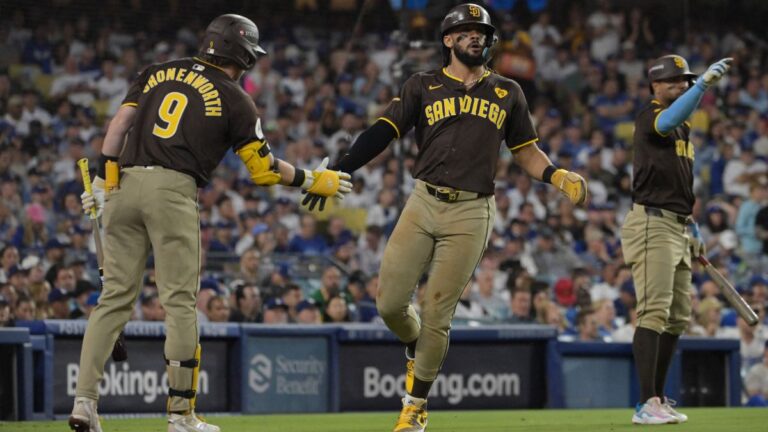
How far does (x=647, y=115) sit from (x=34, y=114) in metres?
11.0

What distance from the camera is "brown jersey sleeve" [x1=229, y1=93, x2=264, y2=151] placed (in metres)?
6.87

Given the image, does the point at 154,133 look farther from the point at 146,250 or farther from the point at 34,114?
the point at 34,114

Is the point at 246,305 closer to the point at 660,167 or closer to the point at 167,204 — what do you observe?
the point at 660,167

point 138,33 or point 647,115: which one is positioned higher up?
point 138,33

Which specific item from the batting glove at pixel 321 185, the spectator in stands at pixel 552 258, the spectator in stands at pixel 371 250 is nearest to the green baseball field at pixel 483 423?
the batting glove at pixel 321 185

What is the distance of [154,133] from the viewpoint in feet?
22.2

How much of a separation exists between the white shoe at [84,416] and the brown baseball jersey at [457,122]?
2136mm

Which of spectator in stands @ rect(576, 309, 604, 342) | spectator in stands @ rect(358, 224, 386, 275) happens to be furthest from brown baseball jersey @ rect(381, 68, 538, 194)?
spectator in stands @ rect(358, 224, 386, 275)

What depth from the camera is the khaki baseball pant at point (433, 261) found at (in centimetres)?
725

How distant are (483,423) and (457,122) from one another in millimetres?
2682

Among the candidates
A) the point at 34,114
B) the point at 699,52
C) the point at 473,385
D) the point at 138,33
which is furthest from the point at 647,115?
the point at 699,52

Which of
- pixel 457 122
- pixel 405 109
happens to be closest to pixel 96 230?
pixel 405 109

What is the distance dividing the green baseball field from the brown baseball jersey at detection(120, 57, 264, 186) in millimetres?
2196

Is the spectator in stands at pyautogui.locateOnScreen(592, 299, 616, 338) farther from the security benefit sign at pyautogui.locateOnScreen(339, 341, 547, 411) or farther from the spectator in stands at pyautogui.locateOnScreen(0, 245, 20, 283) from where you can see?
the spectator in stands at pyautogui.locateOnScreen(0, 245, 20, 283)
